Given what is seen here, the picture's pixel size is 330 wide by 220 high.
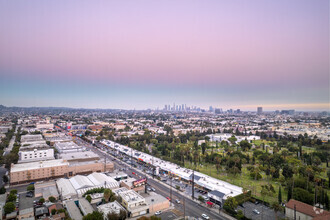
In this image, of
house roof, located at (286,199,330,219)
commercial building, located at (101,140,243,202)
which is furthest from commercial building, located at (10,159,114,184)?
house roof, located at (286,199,330,219)

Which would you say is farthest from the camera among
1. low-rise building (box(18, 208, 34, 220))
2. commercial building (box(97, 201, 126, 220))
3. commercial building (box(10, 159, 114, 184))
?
commercial building (box(10, 159, 114, 184))

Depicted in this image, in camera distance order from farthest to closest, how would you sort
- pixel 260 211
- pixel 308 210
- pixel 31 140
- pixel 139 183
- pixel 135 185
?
1. pixel 31 140
2. pixel 139 183
3. pixel 135 185
4. pixel 260 211
5. pixel 308 210

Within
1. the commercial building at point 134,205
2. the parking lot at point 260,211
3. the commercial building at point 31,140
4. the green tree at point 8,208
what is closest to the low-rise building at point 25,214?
the green tree at point 8,208

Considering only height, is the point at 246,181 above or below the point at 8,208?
below

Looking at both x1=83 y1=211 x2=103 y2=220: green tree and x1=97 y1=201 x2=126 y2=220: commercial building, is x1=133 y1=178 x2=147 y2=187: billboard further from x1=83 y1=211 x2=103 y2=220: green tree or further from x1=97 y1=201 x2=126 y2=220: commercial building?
x1=83 y1=211 x2=103 y2=220: green tree

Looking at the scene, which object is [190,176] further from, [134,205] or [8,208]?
[8,208]

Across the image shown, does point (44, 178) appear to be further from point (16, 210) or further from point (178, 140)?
point (178, 140)

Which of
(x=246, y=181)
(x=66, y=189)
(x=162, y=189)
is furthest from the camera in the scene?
(x=246, y=181)

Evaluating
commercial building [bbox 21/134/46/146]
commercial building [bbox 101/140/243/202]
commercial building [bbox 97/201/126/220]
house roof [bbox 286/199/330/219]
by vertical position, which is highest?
commercial building [bbox 21/134/46/146]

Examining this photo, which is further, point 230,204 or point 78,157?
point 78,157

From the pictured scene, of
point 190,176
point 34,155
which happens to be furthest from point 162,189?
point 34,155

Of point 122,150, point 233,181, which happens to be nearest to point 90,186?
point 233,181
